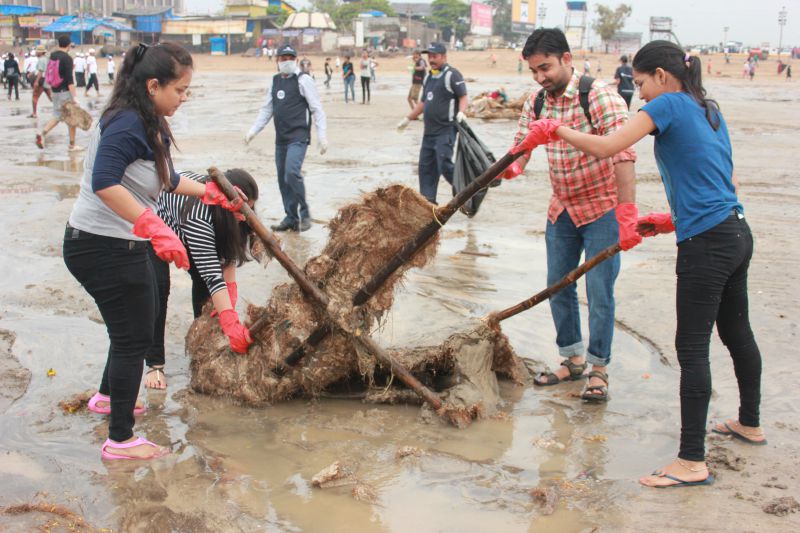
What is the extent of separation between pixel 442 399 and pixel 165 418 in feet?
4.70

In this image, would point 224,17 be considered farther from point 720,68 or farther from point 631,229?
point 631,229

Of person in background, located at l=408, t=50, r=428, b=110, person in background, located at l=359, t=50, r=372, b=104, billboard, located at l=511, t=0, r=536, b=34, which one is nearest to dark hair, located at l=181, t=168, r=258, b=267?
person in background, located at l=408, t=50, r=428, b=110

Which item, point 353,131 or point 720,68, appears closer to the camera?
point 353,131

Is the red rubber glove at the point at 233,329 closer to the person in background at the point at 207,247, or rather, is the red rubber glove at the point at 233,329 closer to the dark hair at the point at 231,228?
the person in background at the point at 207,247

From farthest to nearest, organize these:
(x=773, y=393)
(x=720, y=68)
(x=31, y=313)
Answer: (x=720, y=68), (x=31, y=313), (x=773, y=393)

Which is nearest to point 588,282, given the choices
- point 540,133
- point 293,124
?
point 540,133

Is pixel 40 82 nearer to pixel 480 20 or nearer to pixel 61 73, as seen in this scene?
pixel 61 73

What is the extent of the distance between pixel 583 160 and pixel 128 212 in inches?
91.3

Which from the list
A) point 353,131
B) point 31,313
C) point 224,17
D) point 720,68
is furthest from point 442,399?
point 224,17

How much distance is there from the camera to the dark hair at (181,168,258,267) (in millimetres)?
4012

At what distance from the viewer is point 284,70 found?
25.7 feet

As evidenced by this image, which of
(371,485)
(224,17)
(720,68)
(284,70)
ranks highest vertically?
(224,17)

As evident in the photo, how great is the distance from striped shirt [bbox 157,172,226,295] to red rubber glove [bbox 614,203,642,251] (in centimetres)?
204

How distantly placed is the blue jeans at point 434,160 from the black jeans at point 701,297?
5149 mm
